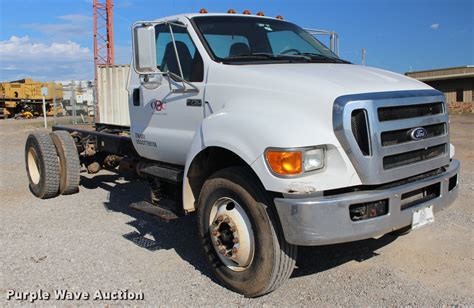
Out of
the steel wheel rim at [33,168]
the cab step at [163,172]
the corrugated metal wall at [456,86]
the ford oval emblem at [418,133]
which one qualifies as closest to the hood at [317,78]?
the ford oval emblem at [418,133]

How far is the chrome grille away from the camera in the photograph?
3400mm

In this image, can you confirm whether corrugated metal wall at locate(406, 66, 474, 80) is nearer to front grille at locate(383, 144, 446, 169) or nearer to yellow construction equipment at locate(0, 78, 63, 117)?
yellow construction equipment at locate(0, 78, 63, 117)

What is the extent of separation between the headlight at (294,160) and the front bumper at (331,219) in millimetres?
212

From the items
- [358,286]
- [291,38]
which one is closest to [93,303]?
[358,286]

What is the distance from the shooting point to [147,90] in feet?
17.4

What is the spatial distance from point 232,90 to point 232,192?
0.94 metres

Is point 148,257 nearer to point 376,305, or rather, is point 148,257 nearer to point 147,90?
point 147,90

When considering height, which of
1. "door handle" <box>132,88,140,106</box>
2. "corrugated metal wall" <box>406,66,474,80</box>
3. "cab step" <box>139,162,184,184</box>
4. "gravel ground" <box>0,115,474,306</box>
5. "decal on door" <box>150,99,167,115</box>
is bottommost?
"gravel ground" <box>0,115,474,306</box>

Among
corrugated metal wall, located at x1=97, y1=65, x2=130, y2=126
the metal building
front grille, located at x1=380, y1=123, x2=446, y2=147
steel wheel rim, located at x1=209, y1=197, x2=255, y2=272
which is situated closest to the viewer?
front grille, located at x1=380, y1=123, x2=446, y2=147

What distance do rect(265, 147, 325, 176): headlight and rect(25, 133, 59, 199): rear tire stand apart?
A: 497 cm

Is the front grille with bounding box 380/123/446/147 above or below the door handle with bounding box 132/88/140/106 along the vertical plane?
below

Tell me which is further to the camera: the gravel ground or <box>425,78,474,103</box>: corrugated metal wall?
<box>425,78,474,103</box>: corrugated metal wall

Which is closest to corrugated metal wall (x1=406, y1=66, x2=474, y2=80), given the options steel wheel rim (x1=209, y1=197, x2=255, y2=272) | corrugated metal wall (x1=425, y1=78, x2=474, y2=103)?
corrugated metal wall (x1=425, y1=78, x2=474, y2=103)

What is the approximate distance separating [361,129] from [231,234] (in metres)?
1.37
